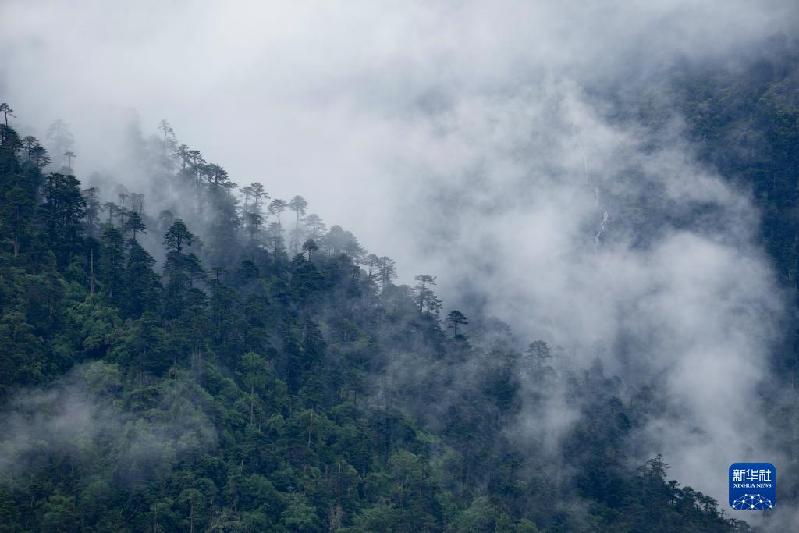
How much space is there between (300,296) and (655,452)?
4756cm

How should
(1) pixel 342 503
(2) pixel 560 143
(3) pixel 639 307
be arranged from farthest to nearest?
(2) pixel 560 143 → (3) pixel 639 307 → (1) pixel 342 503

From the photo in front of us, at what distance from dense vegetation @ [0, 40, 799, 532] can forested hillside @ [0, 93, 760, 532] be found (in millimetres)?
204

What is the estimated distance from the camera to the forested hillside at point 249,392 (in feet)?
254

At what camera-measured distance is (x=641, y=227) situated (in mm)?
151875

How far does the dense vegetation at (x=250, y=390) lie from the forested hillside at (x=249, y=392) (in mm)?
204

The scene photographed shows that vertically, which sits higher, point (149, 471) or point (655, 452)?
point (655, 452)

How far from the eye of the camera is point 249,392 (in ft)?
305

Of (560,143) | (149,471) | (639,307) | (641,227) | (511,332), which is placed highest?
(560,143)

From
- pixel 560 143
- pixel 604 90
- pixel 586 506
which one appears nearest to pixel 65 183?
pixel 586 506

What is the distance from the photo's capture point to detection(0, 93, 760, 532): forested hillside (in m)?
77.6

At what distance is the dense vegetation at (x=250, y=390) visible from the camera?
77.6m

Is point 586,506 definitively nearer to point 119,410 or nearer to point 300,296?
point 300,296

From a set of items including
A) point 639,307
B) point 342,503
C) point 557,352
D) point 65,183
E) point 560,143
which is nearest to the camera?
point 342,503

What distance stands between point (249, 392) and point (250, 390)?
0.77 feet
